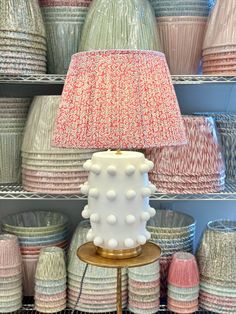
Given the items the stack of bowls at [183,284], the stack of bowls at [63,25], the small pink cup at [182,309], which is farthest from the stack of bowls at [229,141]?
the stack of bowls at [63,25]

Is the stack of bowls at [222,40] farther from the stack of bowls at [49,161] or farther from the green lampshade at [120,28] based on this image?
the stack of bowls at [49,161]

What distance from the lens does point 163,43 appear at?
4.42 feet

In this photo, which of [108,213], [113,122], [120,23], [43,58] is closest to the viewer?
[113,122]

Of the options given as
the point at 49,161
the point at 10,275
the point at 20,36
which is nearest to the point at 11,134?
the point at 49,161

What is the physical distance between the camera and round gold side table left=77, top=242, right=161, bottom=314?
0.75m

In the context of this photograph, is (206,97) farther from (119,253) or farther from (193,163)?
(119,253)

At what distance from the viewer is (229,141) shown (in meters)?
1.40

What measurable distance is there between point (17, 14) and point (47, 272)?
2.53 feet

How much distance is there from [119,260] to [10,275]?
2.08ft

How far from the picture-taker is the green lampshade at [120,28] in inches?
47.3

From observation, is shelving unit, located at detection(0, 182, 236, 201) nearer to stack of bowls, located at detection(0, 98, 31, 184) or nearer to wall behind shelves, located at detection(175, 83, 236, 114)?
stack of bowls, located at detection(0, 98, 31, 184)

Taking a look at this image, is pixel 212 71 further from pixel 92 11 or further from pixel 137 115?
pixel 137 115

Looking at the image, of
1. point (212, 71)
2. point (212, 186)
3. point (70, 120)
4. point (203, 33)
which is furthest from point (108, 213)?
point (203, 33)

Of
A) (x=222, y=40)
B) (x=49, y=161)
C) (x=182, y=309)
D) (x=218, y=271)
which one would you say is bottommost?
(x=182, y=309)
